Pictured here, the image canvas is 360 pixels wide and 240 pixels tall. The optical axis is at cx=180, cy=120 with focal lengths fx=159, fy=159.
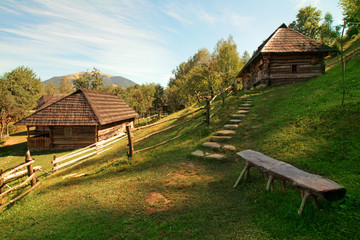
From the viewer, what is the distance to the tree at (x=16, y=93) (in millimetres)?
21766

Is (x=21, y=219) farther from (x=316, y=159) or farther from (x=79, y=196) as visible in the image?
(x=316, y=159)

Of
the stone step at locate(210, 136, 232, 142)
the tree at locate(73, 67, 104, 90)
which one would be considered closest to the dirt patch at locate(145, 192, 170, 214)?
the stone step at locate(210, 136, 232, 142)

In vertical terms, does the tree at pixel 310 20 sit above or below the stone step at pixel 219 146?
above

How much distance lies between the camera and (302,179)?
245 cm

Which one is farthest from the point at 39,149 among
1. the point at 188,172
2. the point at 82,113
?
the point at 188,172

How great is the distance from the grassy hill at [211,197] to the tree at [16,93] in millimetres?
25501

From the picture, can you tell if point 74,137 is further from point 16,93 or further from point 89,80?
point 89,80

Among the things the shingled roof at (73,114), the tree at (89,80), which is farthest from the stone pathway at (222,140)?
the tree at (89,80)

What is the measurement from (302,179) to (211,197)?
168 cm

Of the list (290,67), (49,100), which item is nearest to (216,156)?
(290,67)

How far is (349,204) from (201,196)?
2378mm

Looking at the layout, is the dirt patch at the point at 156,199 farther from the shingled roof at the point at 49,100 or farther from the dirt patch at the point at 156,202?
the shingled roof at the point at 49,100

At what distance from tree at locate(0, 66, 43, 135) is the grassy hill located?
25501mm

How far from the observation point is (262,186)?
3.41 metres
